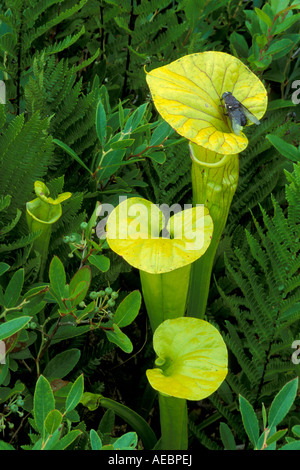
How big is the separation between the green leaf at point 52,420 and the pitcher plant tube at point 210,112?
12.3 inches

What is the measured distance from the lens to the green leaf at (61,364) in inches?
27.8

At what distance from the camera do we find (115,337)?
2.15ft

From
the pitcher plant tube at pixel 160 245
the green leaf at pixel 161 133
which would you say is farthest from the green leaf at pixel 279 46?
the pitcher plant tube at pixel 160 245

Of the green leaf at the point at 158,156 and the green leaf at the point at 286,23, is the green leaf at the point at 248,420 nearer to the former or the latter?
the green leaf at the point at 158,156

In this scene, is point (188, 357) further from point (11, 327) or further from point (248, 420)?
point (11, 327)

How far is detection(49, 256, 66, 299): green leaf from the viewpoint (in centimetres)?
62

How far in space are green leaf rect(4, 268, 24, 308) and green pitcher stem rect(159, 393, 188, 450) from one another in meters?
0.25

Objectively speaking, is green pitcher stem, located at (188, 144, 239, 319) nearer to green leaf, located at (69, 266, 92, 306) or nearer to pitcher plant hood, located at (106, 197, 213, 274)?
pitcher plant hood, located at (106, 197, 213, 274)

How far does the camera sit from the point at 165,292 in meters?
0.68

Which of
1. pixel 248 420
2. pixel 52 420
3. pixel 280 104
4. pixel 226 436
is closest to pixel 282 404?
pixel 248 420

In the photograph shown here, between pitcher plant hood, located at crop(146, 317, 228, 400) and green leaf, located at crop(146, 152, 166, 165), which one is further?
green leaf, located at crop(146, 152, 166, 165)

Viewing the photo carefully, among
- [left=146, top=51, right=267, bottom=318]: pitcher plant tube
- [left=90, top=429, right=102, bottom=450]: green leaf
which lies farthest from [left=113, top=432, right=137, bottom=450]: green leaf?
[left=146, top=51, right=267, bottom=318]: pitcher plant tube
